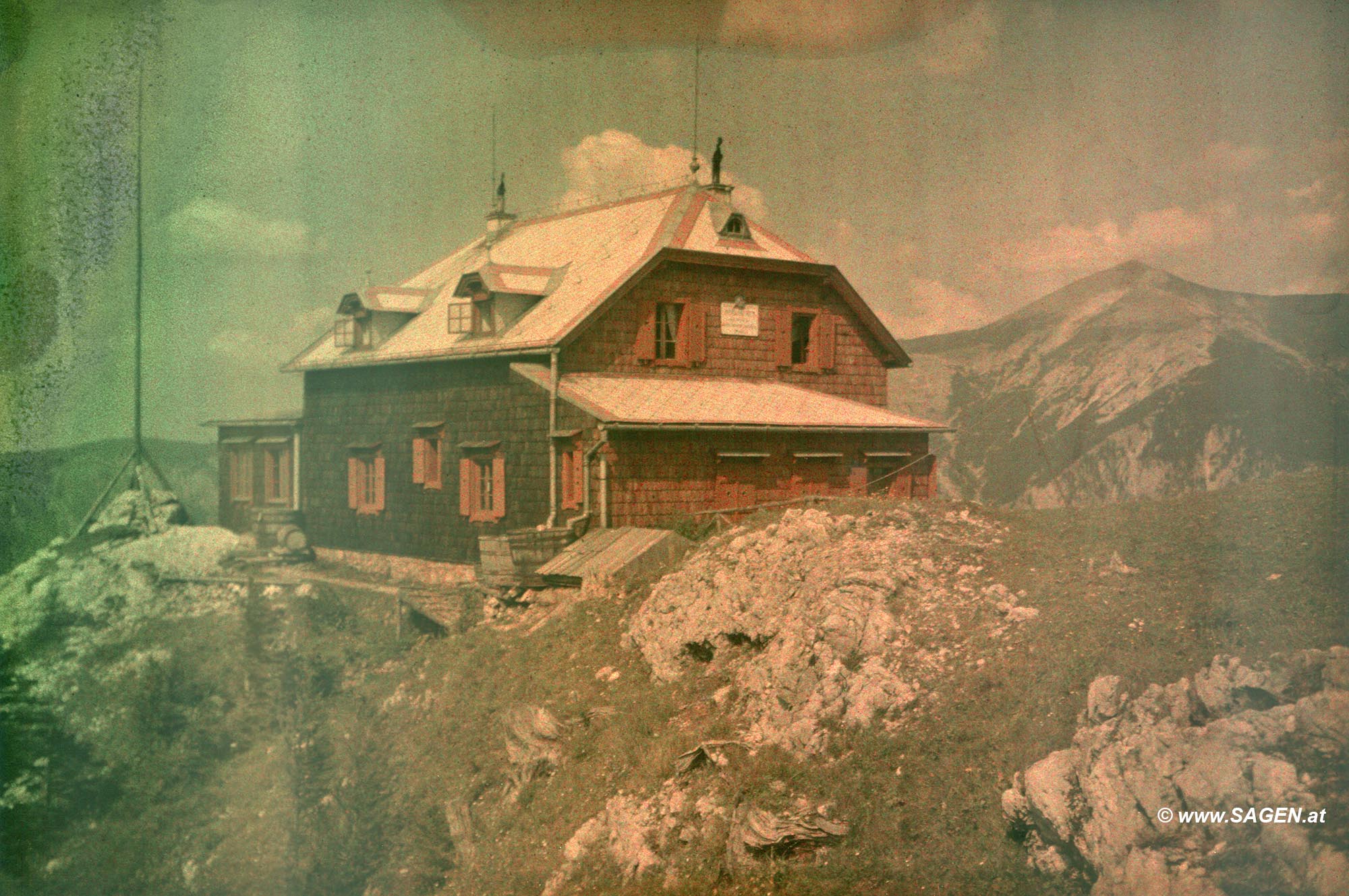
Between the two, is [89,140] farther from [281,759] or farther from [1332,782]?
[1332,782]

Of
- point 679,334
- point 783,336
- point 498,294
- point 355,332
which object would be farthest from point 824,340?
point 355,332

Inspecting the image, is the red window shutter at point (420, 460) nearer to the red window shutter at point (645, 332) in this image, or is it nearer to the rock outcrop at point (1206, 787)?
the red window shutter at point (645, 332)

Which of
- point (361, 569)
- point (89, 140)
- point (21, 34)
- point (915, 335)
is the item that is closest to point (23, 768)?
point (361, 569)

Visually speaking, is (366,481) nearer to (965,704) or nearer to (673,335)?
(673,335)

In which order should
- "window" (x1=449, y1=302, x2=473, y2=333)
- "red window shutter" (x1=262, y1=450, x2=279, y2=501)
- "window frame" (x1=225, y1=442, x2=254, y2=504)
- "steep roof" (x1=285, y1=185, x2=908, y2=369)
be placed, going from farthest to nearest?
"window frame" (x1=225, y1=442, x2=254, y2=504) < "red window shutter" (x1=262, y1=450, x2=279, y2=501) < "window" (x1=449, y1=302, x2=473, y2=333) < "steep roof" (x1=285, y1=185, x2=908, y2=369)

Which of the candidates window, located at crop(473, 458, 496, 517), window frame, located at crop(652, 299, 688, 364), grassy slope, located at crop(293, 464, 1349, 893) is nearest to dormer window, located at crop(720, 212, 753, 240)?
window frame, located at crop(652, 299, 688, 364)

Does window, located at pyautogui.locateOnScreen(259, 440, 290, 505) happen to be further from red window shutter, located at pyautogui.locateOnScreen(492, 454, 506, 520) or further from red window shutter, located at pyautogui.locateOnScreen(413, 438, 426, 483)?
red window shutter, located at pyautogui.locateOnScreen(492, 454, 506, 520)

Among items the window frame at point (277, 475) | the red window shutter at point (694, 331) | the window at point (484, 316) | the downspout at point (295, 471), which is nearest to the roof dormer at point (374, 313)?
the window at point (484, 316)
